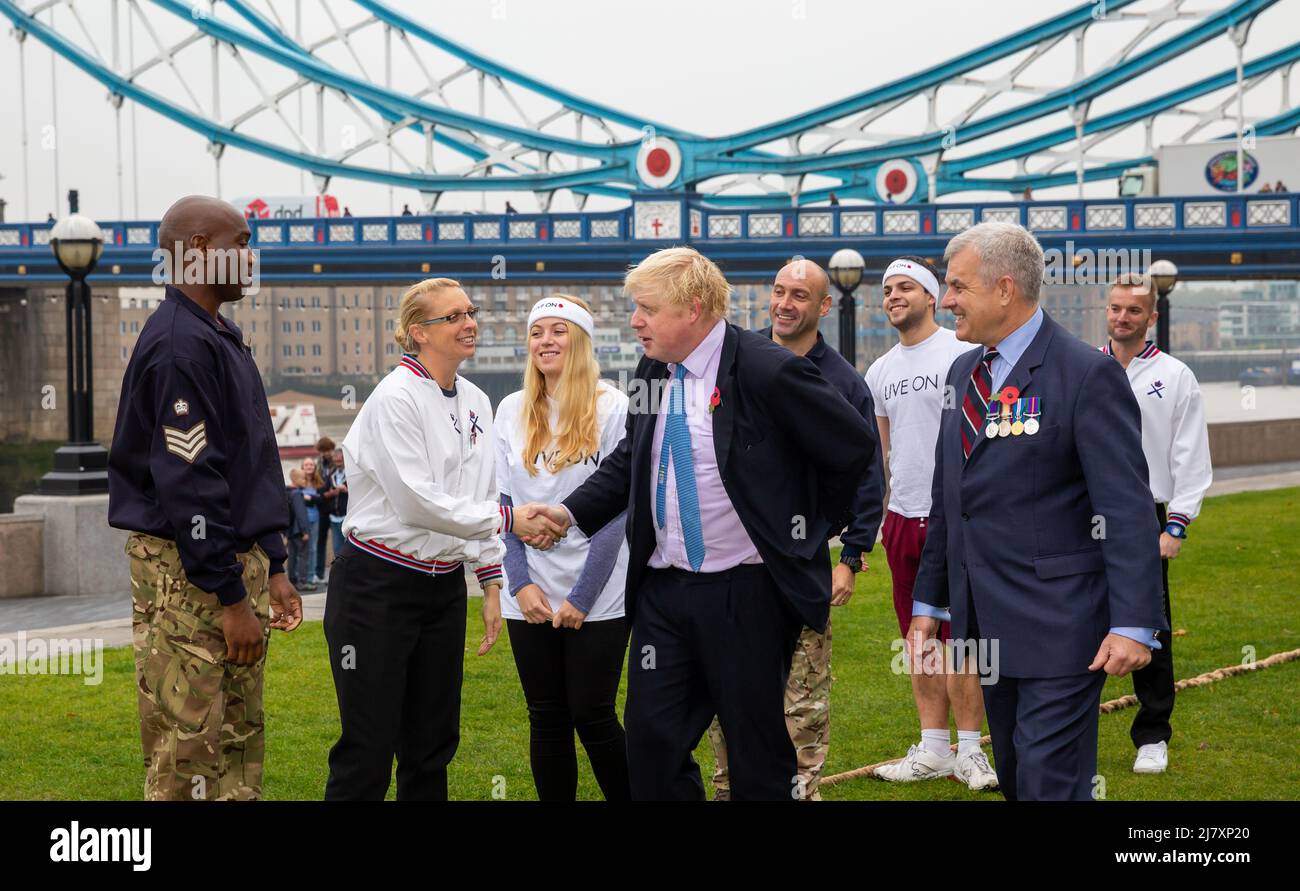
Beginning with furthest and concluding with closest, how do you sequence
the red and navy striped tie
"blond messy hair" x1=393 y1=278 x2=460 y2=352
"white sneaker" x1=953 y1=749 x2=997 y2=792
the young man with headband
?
1. the young man with headband
2. "white sneaker" x1=953 y1=749 x2=997 y2=792
3. "blond messy hair" x1=393 y1=278 x2=460 y2=352
4. the red and navy striped tie

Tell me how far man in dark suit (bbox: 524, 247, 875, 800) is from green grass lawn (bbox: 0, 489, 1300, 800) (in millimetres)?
1297

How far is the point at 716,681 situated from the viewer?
3.56 metres

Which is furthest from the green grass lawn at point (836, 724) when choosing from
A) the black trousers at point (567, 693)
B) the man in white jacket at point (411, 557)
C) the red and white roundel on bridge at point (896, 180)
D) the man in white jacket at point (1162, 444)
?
the red and white roundel on bridge at point (896, 180)

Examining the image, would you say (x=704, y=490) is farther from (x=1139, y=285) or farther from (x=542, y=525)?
(x=1139, y=285)

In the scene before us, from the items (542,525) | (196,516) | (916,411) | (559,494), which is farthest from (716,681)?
(916,411)

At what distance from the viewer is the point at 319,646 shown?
320 inches

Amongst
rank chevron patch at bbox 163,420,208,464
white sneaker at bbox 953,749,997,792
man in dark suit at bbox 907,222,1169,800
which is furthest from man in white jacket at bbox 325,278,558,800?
white sneaker at bbox 953,749,997,792

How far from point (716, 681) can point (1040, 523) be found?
3.01ft

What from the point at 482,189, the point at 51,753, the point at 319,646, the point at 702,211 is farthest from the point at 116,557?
the point at 482,189

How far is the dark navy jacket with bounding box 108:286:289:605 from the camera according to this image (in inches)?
138

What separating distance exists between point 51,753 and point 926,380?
13.0 feet

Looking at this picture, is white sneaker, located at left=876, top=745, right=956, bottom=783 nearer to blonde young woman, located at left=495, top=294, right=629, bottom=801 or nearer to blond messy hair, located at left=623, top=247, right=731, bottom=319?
blonde young woman, located at left=495, top=294, right=629, bottom=801

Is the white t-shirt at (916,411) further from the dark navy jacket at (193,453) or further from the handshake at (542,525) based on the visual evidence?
the dark navy jacket at (193,453)
